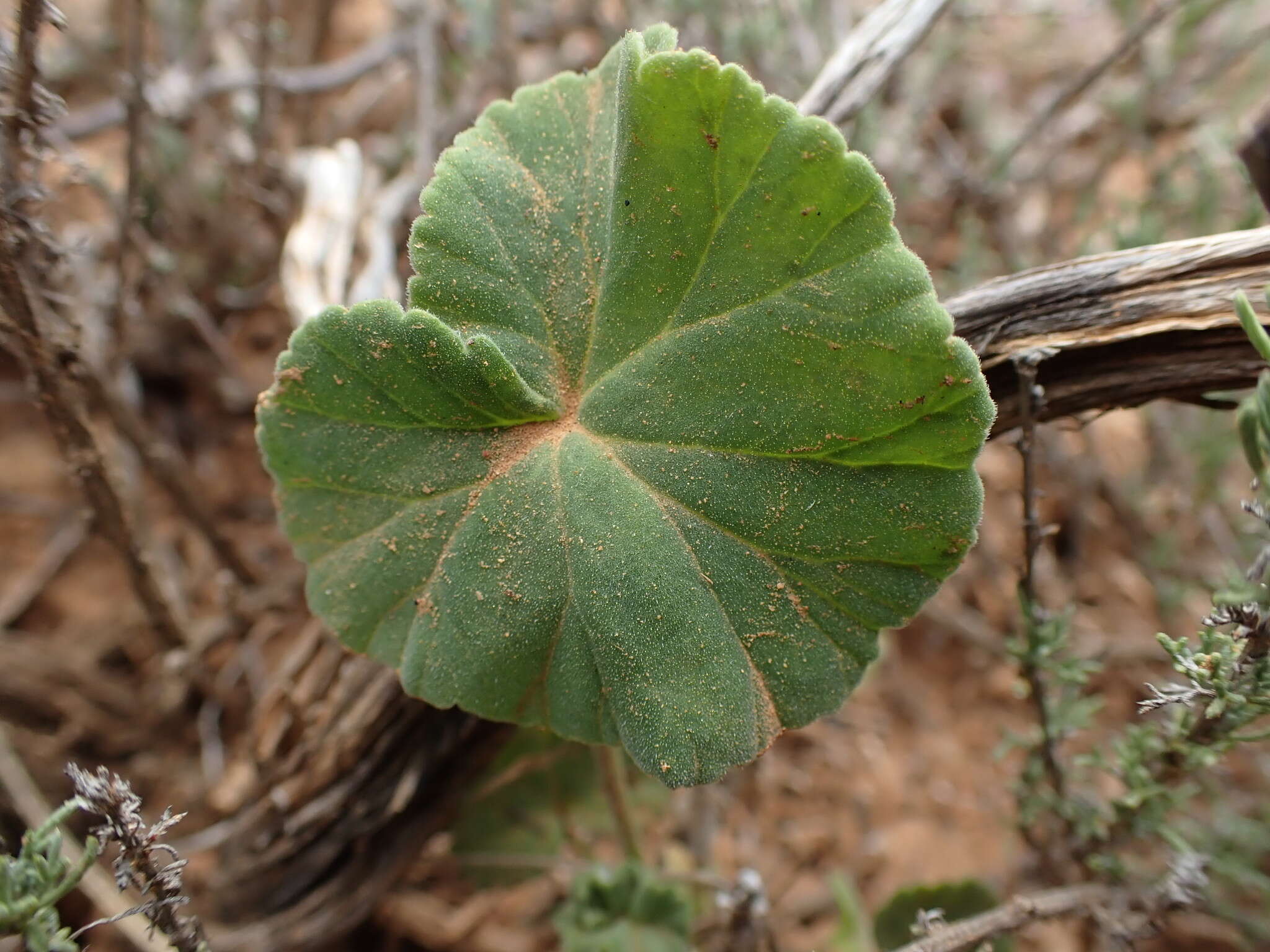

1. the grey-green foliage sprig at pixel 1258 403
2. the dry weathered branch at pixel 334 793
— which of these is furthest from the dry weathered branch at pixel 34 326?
the grey-green foliage sprig at pixel 1258 403

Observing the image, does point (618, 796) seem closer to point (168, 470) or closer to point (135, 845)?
point (135, 845)

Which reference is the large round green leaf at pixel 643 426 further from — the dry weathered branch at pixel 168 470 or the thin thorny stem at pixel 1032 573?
the dry weathered branch at pixel 168 470

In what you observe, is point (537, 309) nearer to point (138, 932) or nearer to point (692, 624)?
point (692, 624)

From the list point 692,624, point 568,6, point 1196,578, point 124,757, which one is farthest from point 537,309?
point 568,6

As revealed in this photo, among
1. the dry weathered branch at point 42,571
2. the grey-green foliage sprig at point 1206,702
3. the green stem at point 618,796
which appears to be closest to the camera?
the grey-green foliage sprig at point 1206,702

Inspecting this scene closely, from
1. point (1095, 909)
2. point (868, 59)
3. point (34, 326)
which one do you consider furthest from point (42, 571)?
point (1095, 909)
